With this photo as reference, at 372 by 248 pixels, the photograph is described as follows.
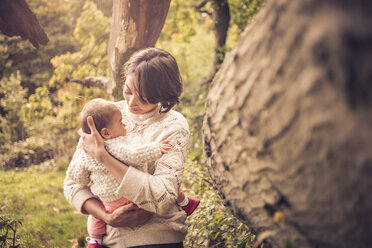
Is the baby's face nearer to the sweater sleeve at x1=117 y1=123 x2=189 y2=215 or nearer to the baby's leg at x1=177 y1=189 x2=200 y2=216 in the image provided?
the sweater sleeve at x1=117 y1=123 x2=189 y2=215

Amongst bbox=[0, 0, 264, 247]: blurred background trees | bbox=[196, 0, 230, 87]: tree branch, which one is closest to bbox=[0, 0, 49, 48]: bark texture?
bbox=[0, 0, 264, 247]: blurred background trees

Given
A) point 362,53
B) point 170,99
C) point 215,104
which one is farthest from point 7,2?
point 362,53

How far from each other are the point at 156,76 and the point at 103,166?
63 centimetres

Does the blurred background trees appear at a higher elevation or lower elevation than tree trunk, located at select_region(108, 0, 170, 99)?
lower

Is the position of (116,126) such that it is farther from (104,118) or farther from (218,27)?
(218,27)

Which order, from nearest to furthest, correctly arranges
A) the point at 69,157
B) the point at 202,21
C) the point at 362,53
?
1. the point at 362,53
2. the point at 69,157
3. the point at 202,21

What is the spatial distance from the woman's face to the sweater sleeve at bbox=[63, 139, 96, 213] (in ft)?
1.37

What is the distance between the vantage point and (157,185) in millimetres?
1566

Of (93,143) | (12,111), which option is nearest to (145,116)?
(93,143)

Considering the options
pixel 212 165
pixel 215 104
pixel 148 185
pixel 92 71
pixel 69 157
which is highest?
pixel 215 104

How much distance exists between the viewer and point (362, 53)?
26.1 inches

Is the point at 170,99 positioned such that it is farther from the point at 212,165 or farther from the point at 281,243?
the point at 281,243

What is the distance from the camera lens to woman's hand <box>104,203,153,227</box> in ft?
5.42

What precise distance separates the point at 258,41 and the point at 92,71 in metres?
4.04
